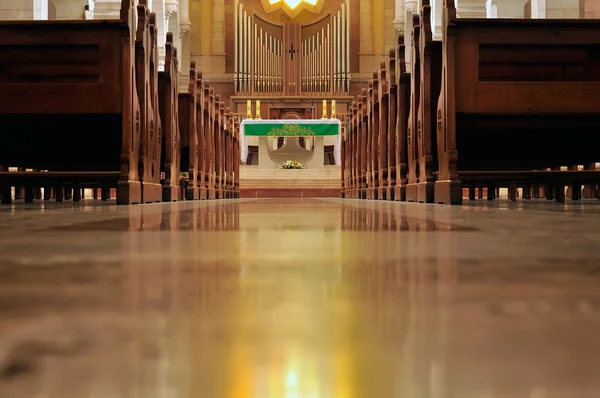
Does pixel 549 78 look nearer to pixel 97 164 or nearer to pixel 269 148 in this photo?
pixel 97 164

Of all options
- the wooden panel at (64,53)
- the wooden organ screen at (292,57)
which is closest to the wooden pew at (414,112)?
the wooden panel at (64,53)

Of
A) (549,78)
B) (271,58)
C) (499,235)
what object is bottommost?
(499,235)

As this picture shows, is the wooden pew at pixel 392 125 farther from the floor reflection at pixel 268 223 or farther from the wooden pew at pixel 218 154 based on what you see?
the floor reflection at pixel 268 223

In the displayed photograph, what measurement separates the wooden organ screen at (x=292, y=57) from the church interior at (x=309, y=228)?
3.48 m

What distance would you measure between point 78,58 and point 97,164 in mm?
1413

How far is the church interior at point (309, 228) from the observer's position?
22 cm

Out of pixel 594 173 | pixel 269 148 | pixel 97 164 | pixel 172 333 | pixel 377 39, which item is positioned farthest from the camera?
pixel 377 39

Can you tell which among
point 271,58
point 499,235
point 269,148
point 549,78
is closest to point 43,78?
point 549,78

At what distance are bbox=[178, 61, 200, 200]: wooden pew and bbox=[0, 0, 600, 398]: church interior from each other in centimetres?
2

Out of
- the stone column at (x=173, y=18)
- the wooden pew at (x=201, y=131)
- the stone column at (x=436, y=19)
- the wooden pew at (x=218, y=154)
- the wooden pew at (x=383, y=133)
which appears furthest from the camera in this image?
the stone column at (x=173, y=18)

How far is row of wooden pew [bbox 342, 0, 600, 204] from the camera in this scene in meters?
2.75

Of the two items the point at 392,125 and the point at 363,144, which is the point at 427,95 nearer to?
the point at 392,125

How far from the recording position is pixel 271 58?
1295 cm

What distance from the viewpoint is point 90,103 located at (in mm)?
2775
